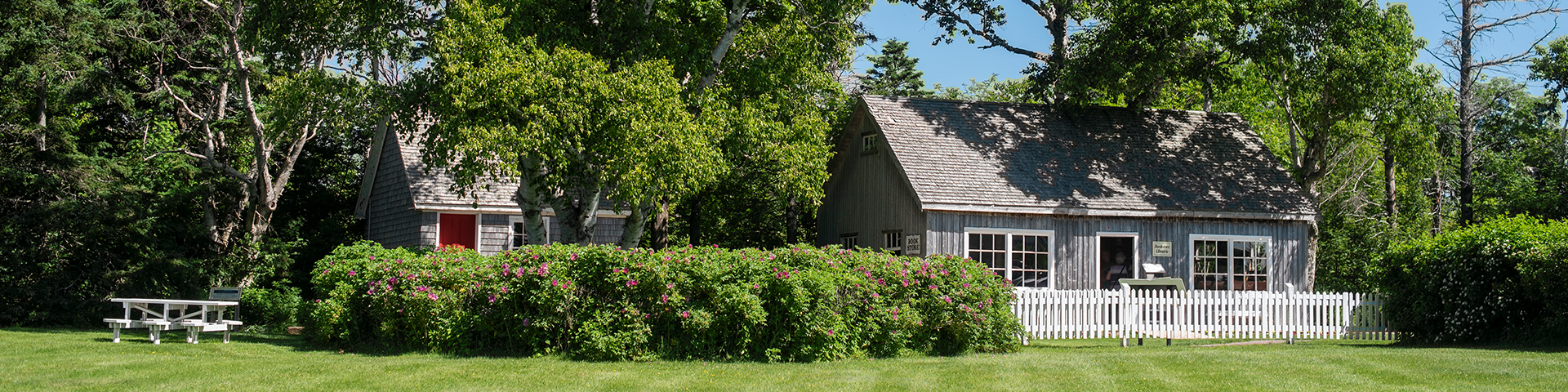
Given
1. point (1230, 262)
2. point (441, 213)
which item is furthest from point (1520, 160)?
point (441, 213)

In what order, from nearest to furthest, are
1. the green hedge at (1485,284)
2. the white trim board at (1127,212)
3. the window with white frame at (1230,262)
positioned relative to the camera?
the green hedge at (1485,284) < the white trim board at (1127,212) < the window with white frame at (1230,262)

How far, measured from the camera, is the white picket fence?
16578 mm

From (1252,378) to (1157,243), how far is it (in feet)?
33.8

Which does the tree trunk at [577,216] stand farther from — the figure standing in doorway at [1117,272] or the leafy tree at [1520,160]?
the leafy tree at [1520,160]

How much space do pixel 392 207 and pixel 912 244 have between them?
1089cm

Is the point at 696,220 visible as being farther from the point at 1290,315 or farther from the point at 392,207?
the point at 1290,315

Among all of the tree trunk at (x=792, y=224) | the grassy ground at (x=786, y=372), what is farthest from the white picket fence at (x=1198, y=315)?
the tree trunk at (x=792, y=224)

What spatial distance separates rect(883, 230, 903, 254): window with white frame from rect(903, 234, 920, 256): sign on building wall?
0.67 ft

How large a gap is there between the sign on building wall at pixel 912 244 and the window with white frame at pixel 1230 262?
530 cm

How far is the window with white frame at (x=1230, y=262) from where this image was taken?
21.5 meters

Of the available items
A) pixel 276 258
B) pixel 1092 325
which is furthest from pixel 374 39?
pixel 1092 325

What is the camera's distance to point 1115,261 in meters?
21.6

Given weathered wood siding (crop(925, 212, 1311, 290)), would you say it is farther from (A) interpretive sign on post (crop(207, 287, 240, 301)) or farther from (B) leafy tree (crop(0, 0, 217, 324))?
(B) leafy tree (crop(0, 0, 217, 324))

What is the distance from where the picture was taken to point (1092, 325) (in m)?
16.6
